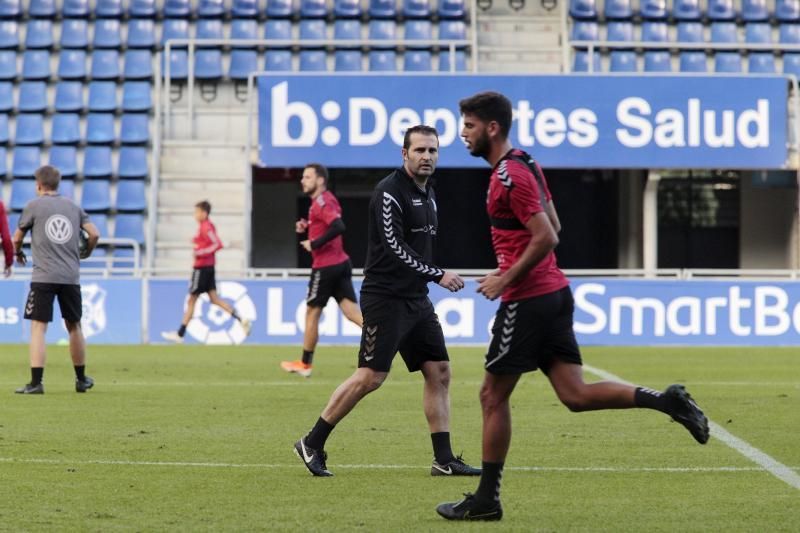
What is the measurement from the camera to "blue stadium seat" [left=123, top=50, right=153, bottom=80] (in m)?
26.6

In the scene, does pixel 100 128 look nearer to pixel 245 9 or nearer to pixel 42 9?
pixel 42 9

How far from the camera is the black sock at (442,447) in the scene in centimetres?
812

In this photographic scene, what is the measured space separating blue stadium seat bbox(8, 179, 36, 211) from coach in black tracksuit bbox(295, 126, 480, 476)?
17.6 m

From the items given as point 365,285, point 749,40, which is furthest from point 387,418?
point 749,40

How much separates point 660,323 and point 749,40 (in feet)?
23.9

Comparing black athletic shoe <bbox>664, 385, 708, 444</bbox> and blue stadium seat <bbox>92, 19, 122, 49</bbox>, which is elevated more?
blue stadium seat <bbox>92, 19, 122, 49</bbox>

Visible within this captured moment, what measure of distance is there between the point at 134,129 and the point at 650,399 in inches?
800

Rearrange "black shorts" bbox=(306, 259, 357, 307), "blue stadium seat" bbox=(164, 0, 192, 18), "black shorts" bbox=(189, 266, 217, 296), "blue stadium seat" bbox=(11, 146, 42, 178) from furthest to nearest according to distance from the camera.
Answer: "blue stadium seat" bbox=(164, 0, 192, 18)
"blue stadium seat" bbox=(11, 146, 42, 178)
"black shorts" bbox=(189, 266, 217, 296)
"black shorts" bbox=(306, 259, 357, 307)

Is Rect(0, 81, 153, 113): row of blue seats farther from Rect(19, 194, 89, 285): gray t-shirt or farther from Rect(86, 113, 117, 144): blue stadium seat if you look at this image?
Rect(19, 194, 89, 285): gray t-shirt

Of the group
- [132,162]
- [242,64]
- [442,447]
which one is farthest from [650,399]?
[242,64]

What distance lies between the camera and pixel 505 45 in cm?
2669

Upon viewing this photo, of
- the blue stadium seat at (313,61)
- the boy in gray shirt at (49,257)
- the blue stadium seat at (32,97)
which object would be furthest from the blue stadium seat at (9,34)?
the boy in gray shirt at (49,257)

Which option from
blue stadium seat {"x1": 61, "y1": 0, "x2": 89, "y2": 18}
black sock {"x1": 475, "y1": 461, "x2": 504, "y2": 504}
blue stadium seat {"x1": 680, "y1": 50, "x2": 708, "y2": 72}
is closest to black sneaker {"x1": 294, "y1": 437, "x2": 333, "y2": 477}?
black sock {"x1": 475, "y1": 461, "x2": 504, "y2": 504}

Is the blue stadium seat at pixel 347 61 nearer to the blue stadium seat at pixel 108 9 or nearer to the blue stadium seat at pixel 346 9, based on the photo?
the blue stadium seat at pixel 346 9
